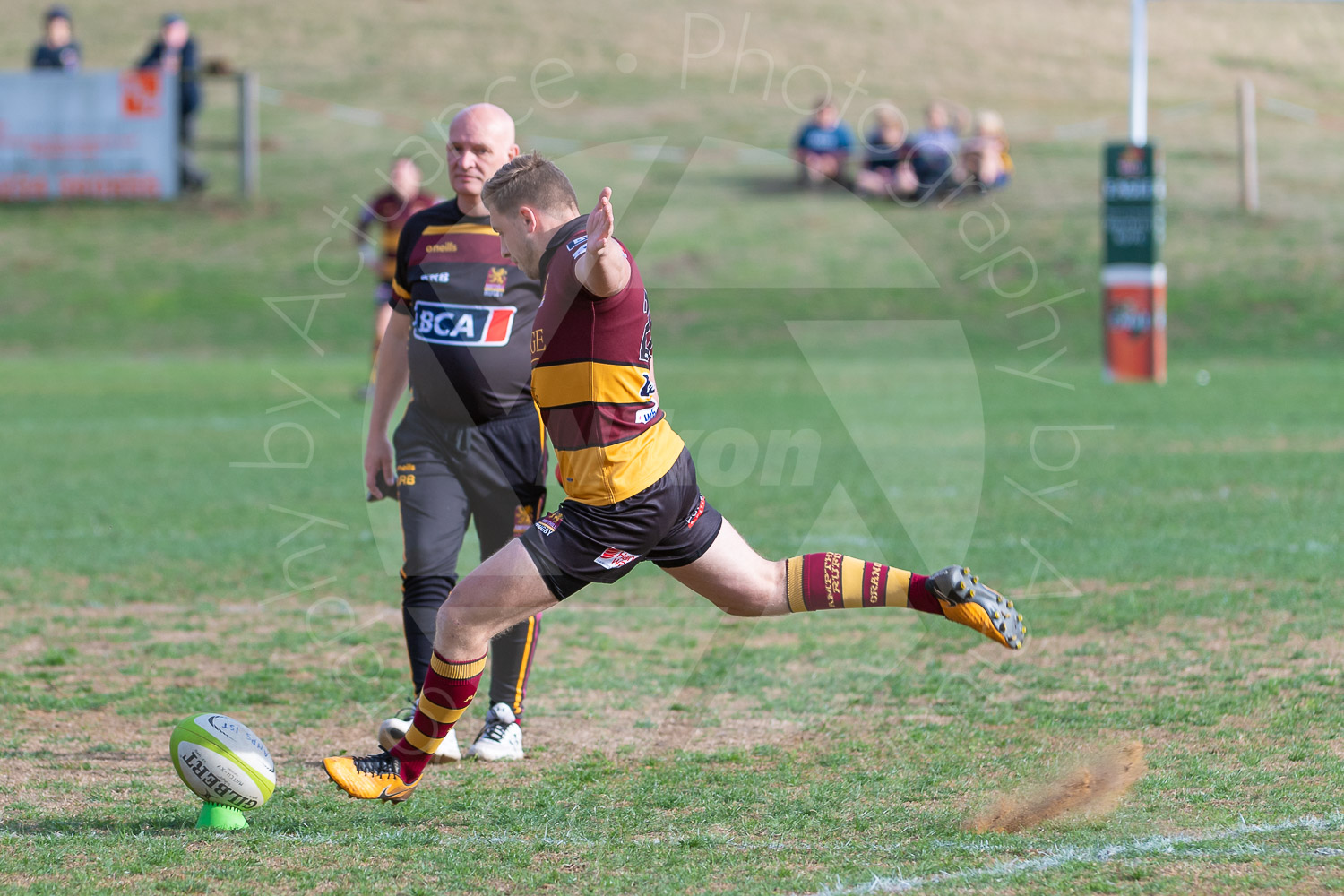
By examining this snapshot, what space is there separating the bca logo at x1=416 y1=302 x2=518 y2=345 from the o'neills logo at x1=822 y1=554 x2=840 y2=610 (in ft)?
4.90

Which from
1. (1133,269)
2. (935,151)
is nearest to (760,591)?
(1133,269)

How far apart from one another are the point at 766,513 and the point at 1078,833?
6.48 metres

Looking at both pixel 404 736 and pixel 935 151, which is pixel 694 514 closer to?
pixel 404 736

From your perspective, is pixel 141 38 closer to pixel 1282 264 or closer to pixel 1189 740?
pixel 1282 264

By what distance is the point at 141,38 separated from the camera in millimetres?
38344

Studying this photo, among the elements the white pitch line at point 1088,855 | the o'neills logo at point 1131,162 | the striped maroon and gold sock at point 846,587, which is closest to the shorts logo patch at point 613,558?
the striped maroon and gold sock at point 846,587

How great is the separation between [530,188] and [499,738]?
213cm

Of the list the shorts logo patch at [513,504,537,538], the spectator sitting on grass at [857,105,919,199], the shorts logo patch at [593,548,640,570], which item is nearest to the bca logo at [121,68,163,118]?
the spectator sitting on grass at [857,105,919,199]

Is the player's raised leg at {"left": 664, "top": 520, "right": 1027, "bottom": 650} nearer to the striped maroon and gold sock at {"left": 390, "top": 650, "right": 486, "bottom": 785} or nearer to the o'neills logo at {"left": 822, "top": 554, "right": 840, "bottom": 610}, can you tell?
the o'neills logo at {"left": 822, "top": 554, "right": 840, "bottom": 610}

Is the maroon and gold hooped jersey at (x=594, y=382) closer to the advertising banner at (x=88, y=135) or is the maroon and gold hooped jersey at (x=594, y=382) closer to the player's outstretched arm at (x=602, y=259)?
the player's outstretched arm at (x=602, y=259)

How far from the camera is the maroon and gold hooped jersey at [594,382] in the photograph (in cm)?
429

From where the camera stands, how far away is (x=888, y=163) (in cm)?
2506

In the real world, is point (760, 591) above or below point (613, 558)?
below

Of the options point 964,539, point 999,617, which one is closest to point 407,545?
point 999,617
